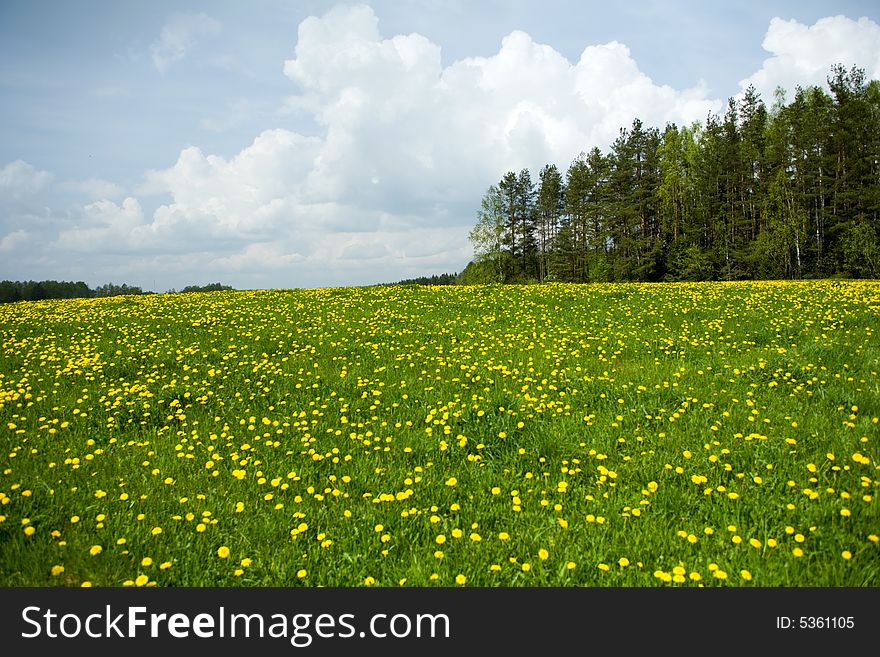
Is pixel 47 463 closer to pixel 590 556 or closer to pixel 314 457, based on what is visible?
pixel 314 457

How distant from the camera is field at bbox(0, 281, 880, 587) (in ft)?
10.9

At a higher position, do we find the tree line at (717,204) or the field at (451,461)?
the tree line at (717,204)

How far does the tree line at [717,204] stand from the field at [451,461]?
103 ft

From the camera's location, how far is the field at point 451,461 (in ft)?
10.9

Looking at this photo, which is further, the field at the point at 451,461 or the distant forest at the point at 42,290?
the distant forest at the point at 42,290

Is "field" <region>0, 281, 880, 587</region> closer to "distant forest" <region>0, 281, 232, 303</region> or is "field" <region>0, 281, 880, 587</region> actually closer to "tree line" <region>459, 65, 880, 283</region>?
"tree line" <region>459, 65, 880, 283</region>

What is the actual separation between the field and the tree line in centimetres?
3128

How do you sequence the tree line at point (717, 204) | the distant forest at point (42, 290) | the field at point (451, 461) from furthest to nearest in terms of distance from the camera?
the distant forest at point (42, 290) < the tree line at point (717, 204) < the field at point (451, 461)

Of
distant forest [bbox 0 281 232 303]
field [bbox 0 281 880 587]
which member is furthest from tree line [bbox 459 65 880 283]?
distant forest [bbox 0 281 232 303]

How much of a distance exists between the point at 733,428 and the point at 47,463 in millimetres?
7816

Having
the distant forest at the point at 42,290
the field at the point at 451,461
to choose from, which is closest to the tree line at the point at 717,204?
the field at the point at 451,461

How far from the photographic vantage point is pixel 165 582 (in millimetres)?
3201

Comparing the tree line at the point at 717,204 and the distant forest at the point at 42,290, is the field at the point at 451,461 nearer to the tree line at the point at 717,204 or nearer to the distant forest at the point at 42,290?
the tree line at the point at 717,204
